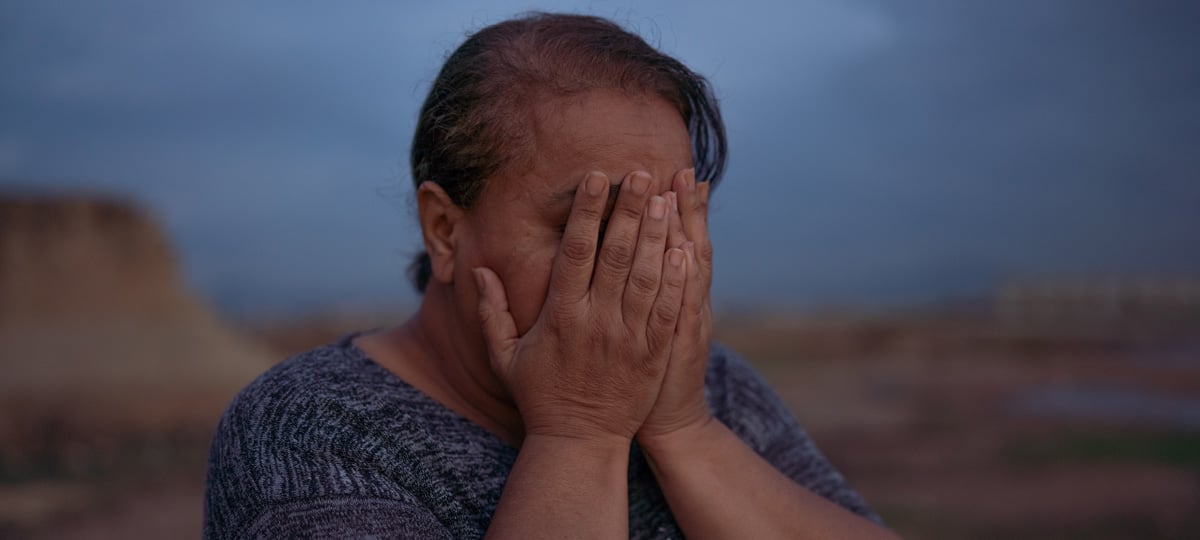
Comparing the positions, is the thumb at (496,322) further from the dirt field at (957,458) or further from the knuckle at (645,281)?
the dirt field at (957,458)

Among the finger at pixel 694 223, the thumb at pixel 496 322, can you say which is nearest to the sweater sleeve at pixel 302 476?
the thumb at pixel 496 322

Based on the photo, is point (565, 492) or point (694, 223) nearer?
point (565, 492)

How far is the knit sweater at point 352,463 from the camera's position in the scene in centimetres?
152

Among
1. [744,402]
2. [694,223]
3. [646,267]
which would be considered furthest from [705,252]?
[744,402]

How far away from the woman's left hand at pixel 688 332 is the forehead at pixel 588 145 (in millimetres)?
88

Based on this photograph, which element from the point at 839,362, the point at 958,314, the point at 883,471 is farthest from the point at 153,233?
the point at 958,314

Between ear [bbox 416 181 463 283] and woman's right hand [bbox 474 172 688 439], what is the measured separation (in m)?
0.37

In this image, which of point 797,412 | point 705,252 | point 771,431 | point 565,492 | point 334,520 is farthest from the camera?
point 797,412

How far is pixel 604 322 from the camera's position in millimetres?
1711

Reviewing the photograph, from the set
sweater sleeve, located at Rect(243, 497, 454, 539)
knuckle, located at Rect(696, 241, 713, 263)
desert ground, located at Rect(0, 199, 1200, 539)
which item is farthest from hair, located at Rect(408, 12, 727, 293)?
desert ground, located at Rect(0, 199, 1200, 539)

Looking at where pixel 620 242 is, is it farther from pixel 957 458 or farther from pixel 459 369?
pixel 957 458

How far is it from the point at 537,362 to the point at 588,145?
477 mm

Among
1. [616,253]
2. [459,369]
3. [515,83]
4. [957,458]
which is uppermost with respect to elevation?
[957,458]

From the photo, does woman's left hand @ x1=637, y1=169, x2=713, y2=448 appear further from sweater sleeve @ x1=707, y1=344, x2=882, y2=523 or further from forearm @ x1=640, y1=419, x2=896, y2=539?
sweater sleeve @ x1=707, y1=344, x2=882, y2=523
